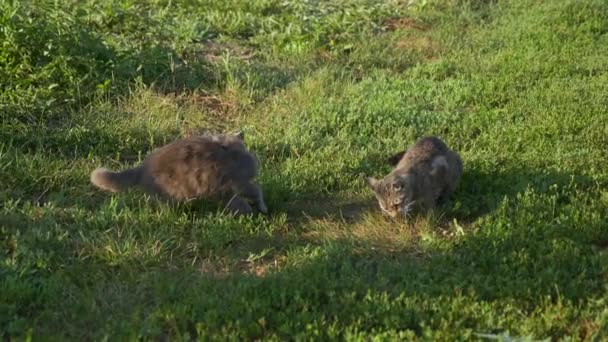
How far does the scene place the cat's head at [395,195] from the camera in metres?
6.45

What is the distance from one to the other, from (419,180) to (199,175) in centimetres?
183

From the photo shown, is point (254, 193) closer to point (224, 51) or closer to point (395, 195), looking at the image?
point (395, 195)

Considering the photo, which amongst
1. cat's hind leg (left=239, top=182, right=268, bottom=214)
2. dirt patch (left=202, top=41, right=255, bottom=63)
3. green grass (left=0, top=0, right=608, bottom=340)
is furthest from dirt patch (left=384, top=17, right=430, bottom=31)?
cat's hind leg (left=239, top=182, right=268, bottom=214)

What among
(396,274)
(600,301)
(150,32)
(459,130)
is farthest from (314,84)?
(600,301)

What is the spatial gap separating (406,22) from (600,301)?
8575 mm

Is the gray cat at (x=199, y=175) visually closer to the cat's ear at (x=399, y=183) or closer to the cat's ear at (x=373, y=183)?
the cat's ear at (x=373, y=183)

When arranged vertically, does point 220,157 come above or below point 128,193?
above

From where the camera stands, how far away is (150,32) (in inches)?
441

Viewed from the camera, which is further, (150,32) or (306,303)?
(150,32)

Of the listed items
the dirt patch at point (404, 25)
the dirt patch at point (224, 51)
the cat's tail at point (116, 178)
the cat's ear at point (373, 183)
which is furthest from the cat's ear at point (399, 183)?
the dirt patch at point (404, 25)

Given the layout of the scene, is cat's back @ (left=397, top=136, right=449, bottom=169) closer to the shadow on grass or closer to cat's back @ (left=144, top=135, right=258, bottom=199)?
the shadow on grass

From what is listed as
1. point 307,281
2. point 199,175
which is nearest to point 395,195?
point 307,281

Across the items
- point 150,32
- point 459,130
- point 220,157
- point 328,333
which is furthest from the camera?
point 150,32

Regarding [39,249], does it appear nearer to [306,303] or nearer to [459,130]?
[306,303]
